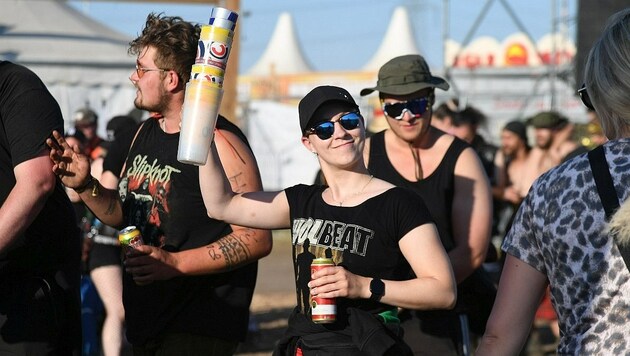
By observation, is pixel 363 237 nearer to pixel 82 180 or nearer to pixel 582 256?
pixel 582 256

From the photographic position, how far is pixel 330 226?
3674 mm

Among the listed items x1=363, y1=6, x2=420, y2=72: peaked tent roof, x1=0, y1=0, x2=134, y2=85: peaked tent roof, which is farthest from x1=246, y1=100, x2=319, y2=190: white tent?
x1=363, y1=6, x2=420, y2=72: peaked tent roof

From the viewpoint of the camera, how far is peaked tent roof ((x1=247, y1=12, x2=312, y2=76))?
62.3 meters

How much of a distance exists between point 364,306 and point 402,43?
56650 mm

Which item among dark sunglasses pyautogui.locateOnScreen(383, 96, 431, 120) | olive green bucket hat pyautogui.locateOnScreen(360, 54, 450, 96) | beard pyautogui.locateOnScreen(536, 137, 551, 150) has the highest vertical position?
olive green bucket hat pyautogui.locateOnScreen(360, 54, 450, 96)

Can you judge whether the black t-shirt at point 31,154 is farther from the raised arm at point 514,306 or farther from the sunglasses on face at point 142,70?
the raised arm at point 514,306

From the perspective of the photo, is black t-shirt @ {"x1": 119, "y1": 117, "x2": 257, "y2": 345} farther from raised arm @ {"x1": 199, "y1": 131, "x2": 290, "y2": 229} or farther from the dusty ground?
the dusty ground

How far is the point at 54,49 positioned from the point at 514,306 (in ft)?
40.7

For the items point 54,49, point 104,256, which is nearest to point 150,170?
point 104,256

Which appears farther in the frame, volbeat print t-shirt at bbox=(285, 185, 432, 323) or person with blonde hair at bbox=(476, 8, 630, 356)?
volbeat print t-shirt at bbox=(285, 185, 432, 323)

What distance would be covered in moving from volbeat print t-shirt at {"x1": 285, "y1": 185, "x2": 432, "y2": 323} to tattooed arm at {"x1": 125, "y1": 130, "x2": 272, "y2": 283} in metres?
0.68

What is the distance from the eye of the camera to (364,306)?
Result: 3584 mm

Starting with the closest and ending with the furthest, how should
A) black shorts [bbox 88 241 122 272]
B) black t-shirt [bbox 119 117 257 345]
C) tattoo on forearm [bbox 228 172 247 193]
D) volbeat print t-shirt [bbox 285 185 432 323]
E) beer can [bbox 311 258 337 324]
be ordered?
beer can [bbox 311 258 337 324] < volbeat print t-shirt [bbox 285 185 432 323] < tattoo on forearm [bbox 228 172 247 193] < black t-shirt [bbox 119 117 257 345] < black shorts [bbox 88 241 122 272]

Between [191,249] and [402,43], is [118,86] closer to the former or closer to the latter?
[191,249]
